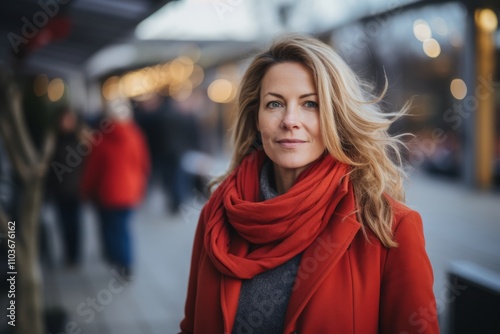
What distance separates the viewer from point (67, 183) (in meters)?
7.03

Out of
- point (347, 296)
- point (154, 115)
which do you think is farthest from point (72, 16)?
point (347, 296)

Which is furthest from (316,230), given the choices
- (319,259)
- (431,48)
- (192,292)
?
(431,48)

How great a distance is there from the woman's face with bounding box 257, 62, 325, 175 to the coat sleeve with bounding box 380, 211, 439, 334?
1.37ft

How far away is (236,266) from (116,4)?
4.41m

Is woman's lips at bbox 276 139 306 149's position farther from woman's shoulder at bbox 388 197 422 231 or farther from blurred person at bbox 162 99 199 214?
blurred person at bbox 162 99 199 214

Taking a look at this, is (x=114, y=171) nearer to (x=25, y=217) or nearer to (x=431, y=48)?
(x=25, y=217)

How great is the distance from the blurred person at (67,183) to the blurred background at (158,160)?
2 centimetres

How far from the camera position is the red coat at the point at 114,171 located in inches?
248

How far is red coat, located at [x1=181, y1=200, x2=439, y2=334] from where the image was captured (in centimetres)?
171

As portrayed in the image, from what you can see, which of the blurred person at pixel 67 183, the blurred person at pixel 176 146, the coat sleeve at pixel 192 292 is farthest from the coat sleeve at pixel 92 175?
the coat sleeve at pixel 192 292

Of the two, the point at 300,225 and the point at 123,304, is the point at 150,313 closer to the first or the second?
the point at 123,304

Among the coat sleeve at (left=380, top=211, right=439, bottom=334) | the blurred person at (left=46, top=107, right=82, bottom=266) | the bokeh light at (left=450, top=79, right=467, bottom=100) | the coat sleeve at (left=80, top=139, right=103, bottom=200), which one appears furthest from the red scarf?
the bokeh light at (left=450, top=79, right=467, bottom=100)

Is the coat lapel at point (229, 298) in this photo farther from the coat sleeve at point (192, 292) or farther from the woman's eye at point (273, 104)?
the woman's eye at point (273, 104)

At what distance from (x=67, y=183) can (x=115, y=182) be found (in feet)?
3.52
